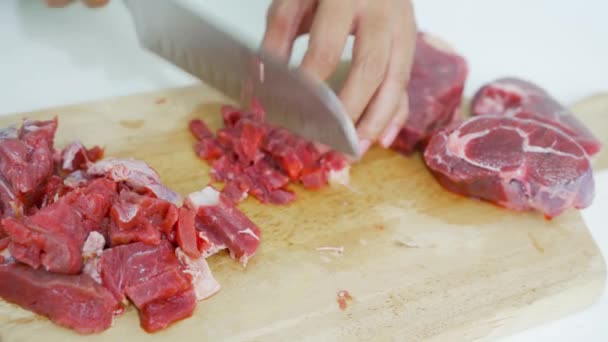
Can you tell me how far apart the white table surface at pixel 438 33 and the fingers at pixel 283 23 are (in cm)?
14

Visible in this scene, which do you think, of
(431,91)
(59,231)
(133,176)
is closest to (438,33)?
(431,91)

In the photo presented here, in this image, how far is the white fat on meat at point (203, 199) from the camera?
129 inches

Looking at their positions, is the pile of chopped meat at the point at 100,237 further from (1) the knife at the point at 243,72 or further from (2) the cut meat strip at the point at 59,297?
(1) the knife at the point at 243,72

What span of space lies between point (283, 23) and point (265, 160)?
776 mm

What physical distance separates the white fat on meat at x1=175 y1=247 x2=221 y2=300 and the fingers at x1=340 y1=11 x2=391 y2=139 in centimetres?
113

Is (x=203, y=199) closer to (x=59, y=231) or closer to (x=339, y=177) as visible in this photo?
(x=59, y=231)

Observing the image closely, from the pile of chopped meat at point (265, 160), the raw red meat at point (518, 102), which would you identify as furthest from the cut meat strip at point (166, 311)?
the raw red meat at point (518, 102)

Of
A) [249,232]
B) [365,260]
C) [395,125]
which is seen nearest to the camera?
[249,232]

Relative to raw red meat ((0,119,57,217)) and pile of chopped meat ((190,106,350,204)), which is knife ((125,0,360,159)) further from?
raw red meat ((0,119,57,217))

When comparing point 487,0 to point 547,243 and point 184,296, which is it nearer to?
point 547,243

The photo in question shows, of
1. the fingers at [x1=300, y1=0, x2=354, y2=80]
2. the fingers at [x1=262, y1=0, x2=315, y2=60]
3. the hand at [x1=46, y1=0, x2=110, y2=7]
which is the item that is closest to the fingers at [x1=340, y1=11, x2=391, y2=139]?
the fingers at [x1=300, y1=0, x2=354, y2=80]

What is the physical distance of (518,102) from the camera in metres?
4.47

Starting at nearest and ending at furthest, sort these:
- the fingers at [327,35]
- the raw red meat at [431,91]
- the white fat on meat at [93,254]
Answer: the white fat on meat at [93,254]
the fingers at [327,35]
the raw red meat at [431,91]

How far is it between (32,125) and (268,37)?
130 cm
